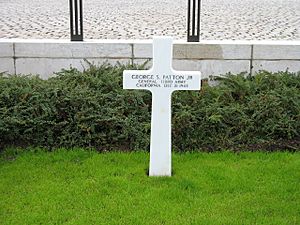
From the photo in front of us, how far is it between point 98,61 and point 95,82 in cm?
59

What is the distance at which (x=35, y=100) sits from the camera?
19.9ft

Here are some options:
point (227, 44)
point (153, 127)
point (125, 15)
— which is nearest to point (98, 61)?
point (227, 44)

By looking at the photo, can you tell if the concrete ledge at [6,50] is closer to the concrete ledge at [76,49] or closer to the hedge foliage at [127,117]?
the concrete ledge at [76,49]

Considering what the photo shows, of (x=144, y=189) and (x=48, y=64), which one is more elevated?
(x=48, y=64)

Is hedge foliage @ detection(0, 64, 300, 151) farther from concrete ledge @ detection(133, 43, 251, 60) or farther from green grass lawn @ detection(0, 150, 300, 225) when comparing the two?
concrete ledge @ detection(133, 43, 251, 60)

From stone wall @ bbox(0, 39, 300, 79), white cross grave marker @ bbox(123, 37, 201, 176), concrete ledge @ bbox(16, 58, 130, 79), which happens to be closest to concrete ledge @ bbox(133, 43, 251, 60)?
stone wall @ bbox(0, 39, 300, 79)

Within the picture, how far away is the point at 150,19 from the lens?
414 inches


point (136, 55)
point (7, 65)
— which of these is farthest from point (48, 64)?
point (136, 55)

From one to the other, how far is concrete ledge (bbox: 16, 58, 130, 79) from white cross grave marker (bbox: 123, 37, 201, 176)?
6.53 feet

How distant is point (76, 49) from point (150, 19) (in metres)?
3.86

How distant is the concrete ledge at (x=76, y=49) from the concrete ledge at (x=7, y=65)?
196 millimetres

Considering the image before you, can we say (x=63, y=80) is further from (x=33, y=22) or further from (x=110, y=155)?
(x=33, y=22)

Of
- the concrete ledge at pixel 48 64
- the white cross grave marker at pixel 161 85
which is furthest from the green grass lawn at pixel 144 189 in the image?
the concrete ledge at pixel 48 64

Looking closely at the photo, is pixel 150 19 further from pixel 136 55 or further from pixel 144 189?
pixel 144 189
